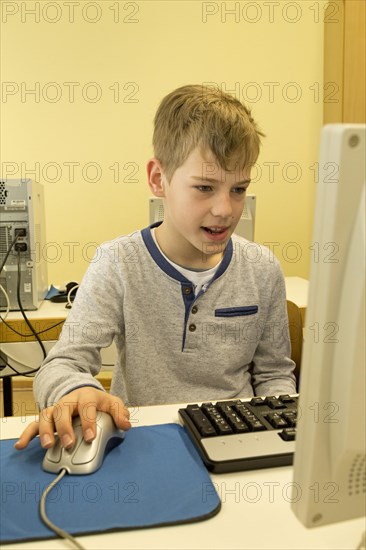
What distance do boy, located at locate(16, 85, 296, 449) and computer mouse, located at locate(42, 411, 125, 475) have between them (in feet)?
0.98

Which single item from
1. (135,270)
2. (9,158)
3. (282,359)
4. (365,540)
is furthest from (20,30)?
(365,540)

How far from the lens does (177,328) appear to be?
3.46ft

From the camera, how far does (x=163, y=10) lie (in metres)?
2.77

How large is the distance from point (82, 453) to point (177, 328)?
466mm

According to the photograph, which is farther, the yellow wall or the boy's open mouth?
the yellow wall

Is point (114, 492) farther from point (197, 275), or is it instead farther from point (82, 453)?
point (197, 275)

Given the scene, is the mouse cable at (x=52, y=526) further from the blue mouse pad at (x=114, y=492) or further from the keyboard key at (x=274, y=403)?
the keyboard key at (x=274, y=403)

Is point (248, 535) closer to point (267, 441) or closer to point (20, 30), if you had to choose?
point (267, 441)

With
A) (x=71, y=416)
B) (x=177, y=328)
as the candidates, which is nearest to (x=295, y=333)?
(x=177, y=328)

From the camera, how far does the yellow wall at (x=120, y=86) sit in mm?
2699

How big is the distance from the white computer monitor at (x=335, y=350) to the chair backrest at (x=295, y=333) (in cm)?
80

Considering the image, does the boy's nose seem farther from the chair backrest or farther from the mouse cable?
the mouse cable

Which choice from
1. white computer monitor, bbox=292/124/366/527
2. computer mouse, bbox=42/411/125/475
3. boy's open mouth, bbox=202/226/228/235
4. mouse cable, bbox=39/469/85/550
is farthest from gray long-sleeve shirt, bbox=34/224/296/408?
white computer monitor, bbox=292/124/366/527

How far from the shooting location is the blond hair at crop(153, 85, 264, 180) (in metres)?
0.98
